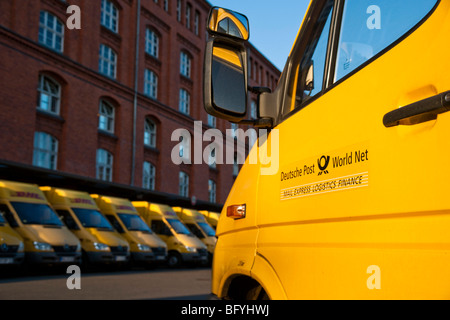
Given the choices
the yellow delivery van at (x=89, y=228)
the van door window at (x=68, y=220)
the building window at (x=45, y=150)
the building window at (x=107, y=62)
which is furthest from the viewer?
the building window at (x=107, y=62)

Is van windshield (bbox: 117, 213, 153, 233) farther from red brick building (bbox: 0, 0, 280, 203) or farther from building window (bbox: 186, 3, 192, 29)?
building window (bbox: 186, 3, 192, 29)

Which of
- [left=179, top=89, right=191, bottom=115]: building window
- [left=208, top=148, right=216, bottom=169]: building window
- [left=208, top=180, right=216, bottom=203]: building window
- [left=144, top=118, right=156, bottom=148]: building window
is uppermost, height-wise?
[left=179, top=89, right=191, bottom=115]: building window

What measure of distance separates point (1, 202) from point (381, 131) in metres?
15.1

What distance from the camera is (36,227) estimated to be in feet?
50.2

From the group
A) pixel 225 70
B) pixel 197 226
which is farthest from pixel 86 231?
pixel 225 70

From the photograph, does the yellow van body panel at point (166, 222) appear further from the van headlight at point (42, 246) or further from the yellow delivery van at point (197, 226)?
the van headlight at point (42, 246)

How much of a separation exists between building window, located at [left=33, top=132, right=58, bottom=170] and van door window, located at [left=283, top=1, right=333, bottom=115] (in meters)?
21.4

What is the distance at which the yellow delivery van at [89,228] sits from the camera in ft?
56.4

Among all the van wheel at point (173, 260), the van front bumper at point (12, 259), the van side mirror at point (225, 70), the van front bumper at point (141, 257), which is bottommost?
the van wheel at point (173, 260)

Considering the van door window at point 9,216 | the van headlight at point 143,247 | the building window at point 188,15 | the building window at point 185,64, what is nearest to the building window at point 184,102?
the building window at point 185,64

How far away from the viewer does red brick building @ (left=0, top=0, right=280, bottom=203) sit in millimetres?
21781

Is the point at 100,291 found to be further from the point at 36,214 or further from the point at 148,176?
the point at 148,176

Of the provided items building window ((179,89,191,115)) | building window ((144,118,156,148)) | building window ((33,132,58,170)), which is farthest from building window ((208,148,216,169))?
building window ((33,132,58,170))

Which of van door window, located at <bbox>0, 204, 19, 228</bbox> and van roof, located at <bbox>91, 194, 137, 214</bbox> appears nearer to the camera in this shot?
van door window, located at <bbox>0, 204, 19, 228</bbox>
